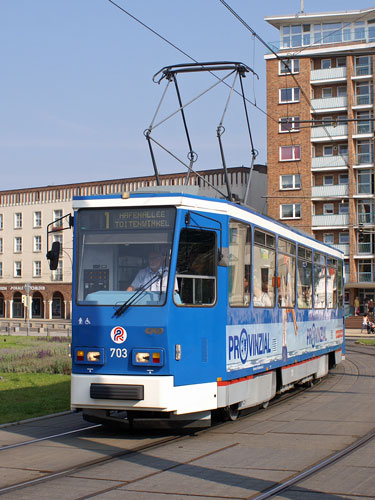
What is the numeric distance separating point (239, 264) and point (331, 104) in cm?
5205

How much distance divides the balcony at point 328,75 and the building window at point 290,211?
9869mm

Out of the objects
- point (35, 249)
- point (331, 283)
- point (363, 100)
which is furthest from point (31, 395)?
point (35, 249)

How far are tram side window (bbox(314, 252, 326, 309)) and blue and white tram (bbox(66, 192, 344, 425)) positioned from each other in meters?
5.71

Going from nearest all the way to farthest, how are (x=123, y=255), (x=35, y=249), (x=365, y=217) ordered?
(x=123, y=255), (x=365, y=217), (x=35, y=249)

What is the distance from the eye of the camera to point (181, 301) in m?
10.3

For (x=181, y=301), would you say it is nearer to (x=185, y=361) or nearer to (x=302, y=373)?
(x=185, y=361)

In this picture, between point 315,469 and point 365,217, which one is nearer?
point 315,469

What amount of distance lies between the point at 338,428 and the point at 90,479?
4.76m

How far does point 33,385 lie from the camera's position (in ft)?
59.8

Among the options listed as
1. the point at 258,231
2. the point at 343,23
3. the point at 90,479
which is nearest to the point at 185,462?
the point at 90,479

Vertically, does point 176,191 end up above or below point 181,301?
above

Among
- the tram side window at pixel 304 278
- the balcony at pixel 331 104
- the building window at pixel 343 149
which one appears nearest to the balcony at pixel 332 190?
the building window at pixel 343 149

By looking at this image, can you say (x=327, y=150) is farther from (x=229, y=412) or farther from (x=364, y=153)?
(x=229, y=412)

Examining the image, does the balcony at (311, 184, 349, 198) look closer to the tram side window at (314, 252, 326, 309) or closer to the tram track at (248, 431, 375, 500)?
the tram side window at (314, 252, 326, 309)
